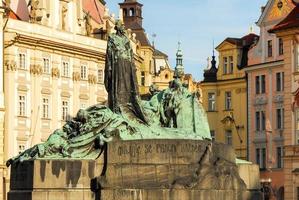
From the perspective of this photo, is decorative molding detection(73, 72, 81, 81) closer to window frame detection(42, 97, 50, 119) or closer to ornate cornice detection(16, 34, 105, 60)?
ornate cornice detection(16, 34, 105, 60)

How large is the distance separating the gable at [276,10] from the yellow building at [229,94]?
469 cm

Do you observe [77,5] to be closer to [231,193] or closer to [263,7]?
[263,7]

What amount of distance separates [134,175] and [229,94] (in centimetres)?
4290

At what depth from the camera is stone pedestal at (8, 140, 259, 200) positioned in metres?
25.1

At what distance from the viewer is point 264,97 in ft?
205

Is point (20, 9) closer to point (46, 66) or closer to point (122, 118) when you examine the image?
point (46, 66)

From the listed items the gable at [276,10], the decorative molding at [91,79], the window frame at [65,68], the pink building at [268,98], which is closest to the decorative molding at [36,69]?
the window frame at [65,68]

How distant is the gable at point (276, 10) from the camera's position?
200 feet

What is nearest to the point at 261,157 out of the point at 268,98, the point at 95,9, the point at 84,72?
the point at 268,98

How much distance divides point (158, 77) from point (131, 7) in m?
12.8

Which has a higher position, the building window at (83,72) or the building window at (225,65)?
the building window at (225,65)

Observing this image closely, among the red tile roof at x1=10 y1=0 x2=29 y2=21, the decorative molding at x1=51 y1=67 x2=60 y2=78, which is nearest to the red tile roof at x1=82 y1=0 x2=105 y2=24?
the red tile roof at x1=10 y1=0 x2=29 y2=21

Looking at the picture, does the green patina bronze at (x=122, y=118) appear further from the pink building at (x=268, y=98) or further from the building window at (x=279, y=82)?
the building window at (x=279, y=82)

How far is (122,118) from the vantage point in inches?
1038
